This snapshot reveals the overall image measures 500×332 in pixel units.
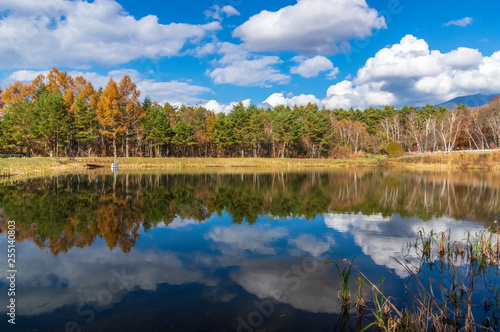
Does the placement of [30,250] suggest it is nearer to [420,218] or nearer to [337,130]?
[420,218]

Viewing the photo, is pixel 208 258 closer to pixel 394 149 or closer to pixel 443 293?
pixel 443 293

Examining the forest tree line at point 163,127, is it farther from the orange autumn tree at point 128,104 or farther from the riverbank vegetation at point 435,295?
the riverbank vegetation at point 435,295

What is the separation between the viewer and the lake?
6.87 metres

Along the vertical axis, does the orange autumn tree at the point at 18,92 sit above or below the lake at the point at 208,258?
above

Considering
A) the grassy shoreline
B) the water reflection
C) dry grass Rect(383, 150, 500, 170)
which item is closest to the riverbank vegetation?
the water reflection

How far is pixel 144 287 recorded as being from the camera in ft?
27.2

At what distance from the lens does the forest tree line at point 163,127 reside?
63031 millimetres

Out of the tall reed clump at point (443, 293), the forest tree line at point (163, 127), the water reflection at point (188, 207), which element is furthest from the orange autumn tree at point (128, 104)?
the tall reed clump at point (443, 293)

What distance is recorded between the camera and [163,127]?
232 feet

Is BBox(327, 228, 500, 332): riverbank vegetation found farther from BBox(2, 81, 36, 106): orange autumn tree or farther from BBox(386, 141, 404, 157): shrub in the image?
BBox(2, 81, 36, 106): orange autumn tree

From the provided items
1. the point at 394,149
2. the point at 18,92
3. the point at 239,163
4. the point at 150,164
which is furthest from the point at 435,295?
the point at 18,92

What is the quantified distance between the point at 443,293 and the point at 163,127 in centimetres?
6965

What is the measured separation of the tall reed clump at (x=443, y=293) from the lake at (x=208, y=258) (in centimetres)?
13

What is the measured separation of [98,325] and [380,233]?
11804 millimetres
